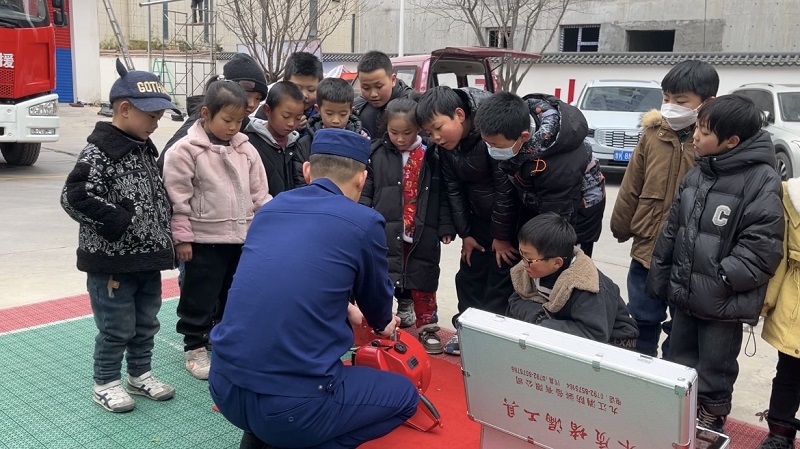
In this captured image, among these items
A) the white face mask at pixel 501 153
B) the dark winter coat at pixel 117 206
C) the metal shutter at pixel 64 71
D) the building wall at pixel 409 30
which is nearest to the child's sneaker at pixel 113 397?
the dark winter coat at pixel 117 206

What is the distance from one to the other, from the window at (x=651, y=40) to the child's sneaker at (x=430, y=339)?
16.9 m

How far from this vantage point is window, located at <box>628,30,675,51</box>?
746 inches

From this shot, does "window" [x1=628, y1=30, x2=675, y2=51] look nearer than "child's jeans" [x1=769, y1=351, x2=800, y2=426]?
No

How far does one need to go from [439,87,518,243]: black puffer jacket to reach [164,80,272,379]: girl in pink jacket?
93cm

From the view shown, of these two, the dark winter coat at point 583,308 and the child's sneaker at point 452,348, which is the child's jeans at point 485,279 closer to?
the child's sneaker at point 452,348

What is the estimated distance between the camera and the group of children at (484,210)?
2670 millimetres

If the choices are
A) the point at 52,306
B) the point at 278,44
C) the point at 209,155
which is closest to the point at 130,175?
the point at 209,155

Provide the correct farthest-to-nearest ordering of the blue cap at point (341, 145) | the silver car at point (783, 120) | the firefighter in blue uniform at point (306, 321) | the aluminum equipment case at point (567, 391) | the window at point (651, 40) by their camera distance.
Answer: the window at point (651, 40), the silver car at point (783, 120), the blue cap at point (341, 145), the firefighter in blue uniform at point (306, 321), the aluminum equipment case at point (567, 391)

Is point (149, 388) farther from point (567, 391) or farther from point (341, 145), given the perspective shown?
point (567, 391)

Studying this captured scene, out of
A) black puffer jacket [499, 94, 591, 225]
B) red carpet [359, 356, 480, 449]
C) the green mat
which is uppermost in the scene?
black puffer jacket [499, 94, 591, 225]

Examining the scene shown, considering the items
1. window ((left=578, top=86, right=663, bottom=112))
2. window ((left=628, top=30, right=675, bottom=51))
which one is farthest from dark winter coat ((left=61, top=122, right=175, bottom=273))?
window ((left=628, top=30, right=675, bottom=51))

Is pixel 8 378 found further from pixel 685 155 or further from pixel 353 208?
pixel 685 155

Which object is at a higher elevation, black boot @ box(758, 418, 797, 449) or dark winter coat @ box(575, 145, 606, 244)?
dark winter coat @ box(575, 145, 606, 244)

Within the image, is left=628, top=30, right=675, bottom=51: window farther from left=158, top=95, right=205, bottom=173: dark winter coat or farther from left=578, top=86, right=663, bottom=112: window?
left=158, top=95, right=205, bottom=173: dark winter coat
